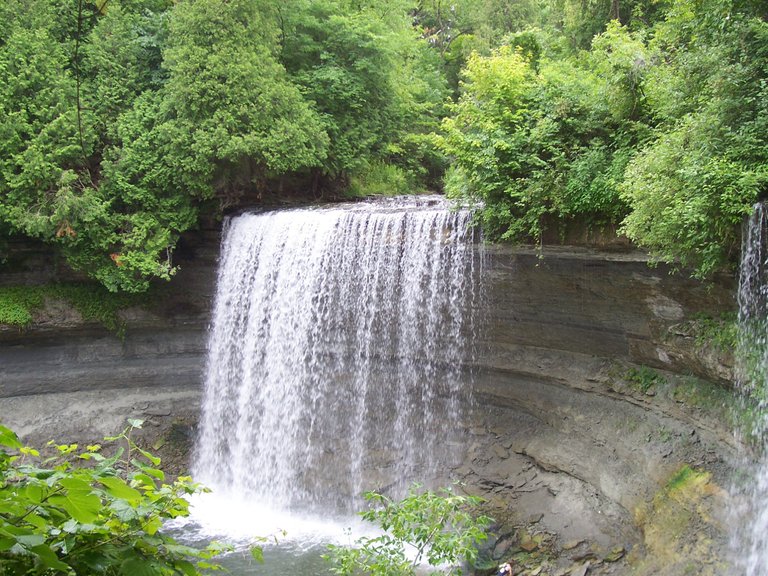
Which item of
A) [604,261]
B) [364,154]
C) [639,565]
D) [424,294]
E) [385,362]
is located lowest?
[639,565]

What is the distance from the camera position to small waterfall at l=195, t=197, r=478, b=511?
10336 millimetres

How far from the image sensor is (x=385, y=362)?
36.2ft

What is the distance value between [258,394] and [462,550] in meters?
7.65

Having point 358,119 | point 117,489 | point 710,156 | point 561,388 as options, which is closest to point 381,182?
point 358,119

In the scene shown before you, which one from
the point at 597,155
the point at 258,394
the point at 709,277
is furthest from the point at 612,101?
the point at 258,394

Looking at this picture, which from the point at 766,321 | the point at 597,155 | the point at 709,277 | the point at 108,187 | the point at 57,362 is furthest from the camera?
the point at 57,362

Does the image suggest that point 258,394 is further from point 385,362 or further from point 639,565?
point 639,565

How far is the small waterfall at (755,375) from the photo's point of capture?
604 cm

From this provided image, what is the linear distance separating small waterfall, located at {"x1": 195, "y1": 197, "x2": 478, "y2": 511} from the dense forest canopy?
1.42 metres

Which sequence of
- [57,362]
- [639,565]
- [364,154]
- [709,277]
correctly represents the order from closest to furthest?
[709,277] < [639,565] < [57,362] < [364,154]

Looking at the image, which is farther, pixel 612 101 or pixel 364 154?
pixel 364 154

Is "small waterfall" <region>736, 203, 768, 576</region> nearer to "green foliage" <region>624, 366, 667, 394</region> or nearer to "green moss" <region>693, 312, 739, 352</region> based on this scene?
"green moss" <region>693, 312, 739, 352</region>

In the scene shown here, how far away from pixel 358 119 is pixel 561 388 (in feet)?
25.8

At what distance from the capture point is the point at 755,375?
20.7 ft
